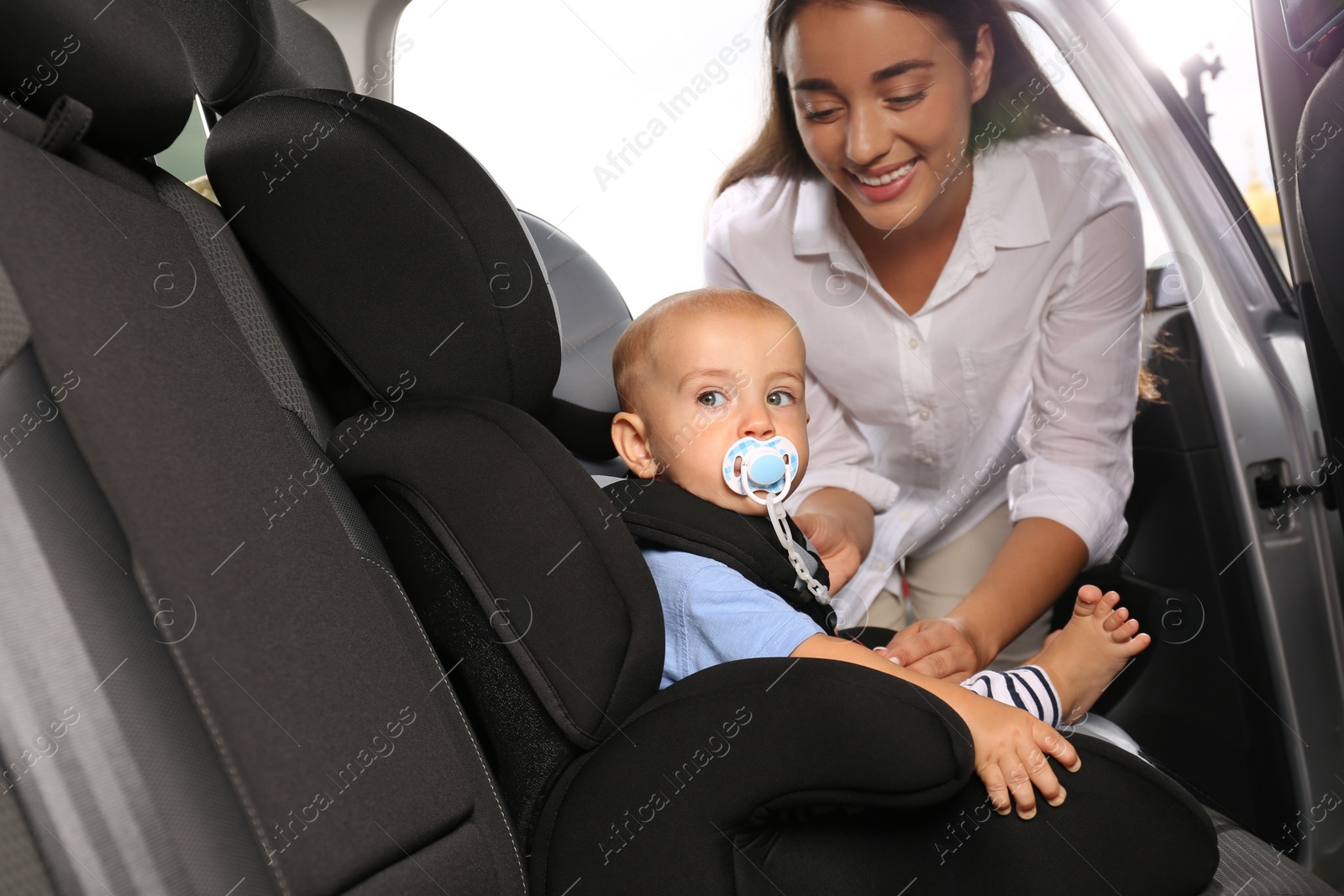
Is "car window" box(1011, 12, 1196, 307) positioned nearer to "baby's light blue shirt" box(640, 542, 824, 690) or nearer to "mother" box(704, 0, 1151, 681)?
"mother" box(704, 0, 1151, 681)

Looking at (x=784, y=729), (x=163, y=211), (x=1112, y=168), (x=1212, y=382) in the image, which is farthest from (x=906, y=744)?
(x=1112, y=168)

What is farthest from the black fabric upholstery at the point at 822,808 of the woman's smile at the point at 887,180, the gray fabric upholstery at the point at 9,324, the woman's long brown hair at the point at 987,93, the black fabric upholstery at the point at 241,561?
the woman's long brown hair at the point at 987,93

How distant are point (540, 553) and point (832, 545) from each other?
70cm

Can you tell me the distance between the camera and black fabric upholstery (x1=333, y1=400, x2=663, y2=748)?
2.44ft

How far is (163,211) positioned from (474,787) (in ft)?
1.84

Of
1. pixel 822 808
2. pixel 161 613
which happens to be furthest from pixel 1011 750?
pixel 161 613

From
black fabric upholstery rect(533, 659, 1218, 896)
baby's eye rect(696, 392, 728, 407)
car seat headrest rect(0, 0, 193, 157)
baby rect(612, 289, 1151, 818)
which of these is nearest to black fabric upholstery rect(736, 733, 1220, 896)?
black fabric upholstery rect(533, 659, 1218, 896)

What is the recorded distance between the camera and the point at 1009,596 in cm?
136

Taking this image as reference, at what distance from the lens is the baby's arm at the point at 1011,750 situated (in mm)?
762

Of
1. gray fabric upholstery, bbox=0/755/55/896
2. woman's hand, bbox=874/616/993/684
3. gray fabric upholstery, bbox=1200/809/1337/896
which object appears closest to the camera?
gray fabric upholstery, bbox=0/755/55/896

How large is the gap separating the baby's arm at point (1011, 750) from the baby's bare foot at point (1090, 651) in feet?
0.90

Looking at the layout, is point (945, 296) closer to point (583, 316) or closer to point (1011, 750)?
point (583, 316)

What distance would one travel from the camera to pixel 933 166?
4.67 feet

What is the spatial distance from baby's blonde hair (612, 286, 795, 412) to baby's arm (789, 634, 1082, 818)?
1.51 feet
